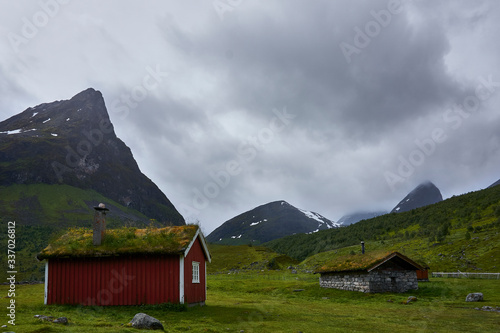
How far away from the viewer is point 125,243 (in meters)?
22.2

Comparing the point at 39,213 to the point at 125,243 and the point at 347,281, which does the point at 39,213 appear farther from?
the point at 125,243

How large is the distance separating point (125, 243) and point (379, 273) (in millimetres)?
23564

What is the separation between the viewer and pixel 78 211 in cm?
16562

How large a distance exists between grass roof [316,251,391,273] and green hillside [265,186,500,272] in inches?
768

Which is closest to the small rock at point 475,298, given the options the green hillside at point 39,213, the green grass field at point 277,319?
the green grass field at point 277,319

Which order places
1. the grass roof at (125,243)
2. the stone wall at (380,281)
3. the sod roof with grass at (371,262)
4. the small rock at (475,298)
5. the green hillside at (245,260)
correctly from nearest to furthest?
the grass roof at (125,243) < the small rock at (475,298) < the sod roof with grass at (371,262) < the stone wall at (380,281) < the green hillside at (245,260)

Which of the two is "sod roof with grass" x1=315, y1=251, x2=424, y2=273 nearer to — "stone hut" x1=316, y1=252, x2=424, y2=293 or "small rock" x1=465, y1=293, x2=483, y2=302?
"stone hut" x1=316, y1=252, x2=424, y2=293

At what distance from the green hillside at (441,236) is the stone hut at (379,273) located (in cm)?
1687

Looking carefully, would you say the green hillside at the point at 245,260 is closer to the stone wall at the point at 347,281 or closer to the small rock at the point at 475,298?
the stone wall at the point at 347,281

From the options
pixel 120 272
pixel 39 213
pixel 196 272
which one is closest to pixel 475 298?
pixel 196 272

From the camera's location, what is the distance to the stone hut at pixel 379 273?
32.9 metres

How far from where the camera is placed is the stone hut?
3291cm

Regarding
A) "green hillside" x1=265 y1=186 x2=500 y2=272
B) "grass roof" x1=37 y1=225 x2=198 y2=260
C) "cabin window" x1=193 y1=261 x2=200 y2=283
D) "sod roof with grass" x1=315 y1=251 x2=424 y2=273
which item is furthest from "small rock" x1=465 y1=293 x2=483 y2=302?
"grass roof" x1=37 y1=225 x2=198 y2=260

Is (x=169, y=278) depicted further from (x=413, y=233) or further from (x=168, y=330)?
(x=413, y=233)
